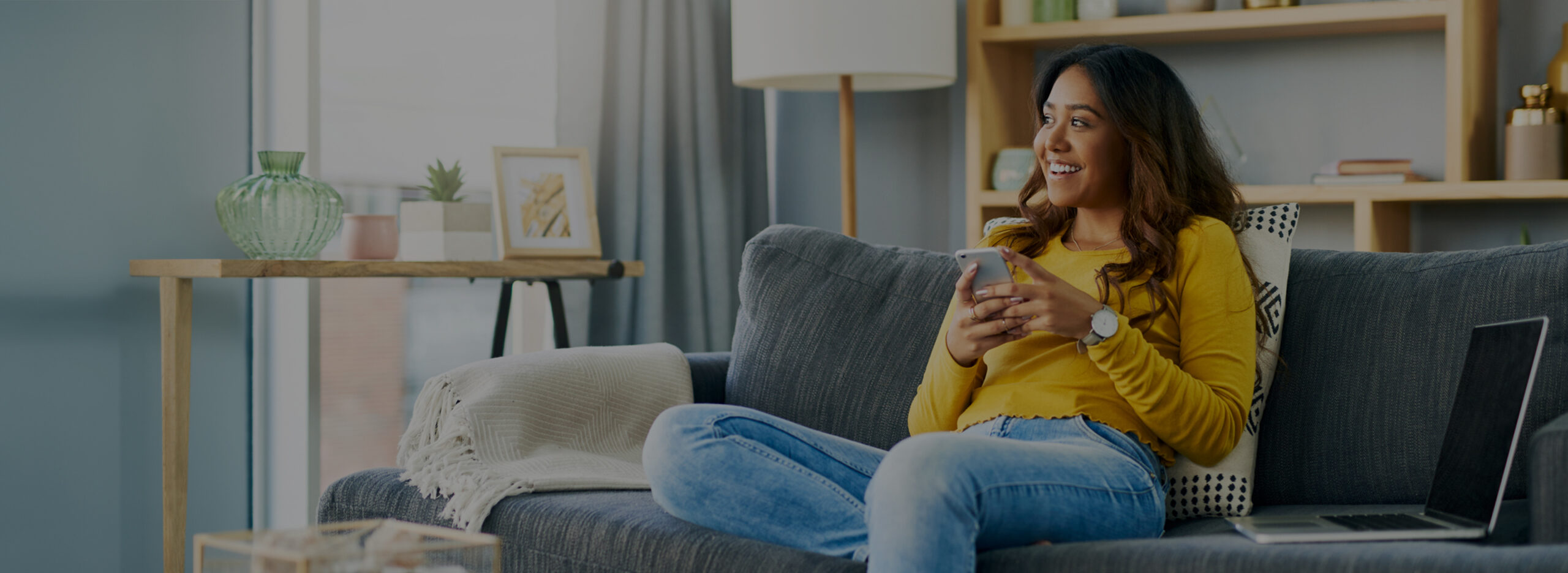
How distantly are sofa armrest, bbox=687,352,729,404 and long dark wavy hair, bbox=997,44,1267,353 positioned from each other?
566mm

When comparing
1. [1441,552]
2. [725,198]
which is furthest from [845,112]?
[1441,552]

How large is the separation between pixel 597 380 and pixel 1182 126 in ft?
2.83

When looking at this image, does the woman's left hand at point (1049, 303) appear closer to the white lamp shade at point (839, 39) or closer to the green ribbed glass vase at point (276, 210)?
the green ribbed glass vase at point (276, 210)

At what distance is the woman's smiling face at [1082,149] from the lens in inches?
64.7

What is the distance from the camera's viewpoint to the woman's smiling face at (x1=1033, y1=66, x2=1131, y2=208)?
164 centimetres

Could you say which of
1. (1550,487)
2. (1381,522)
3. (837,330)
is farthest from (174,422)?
(1550,487)

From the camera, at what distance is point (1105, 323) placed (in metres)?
1.43

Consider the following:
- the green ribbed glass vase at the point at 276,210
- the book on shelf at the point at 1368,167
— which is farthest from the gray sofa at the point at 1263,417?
the book on shelf at the point at 1368,167

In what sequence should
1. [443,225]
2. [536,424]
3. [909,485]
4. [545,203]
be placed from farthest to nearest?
[545,203], [443,225], [536,424], [909,485]

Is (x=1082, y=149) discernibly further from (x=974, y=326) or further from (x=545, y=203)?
(x=545, y=203)

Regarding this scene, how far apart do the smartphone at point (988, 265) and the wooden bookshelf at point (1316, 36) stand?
146 cm

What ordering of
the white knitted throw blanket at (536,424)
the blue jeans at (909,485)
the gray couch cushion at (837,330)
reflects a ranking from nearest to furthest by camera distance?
the blue jeans at (909,485)
the white knitted throw blanket at (536,424)
the gray couch cushion at (837,330)

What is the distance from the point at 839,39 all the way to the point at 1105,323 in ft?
5.20

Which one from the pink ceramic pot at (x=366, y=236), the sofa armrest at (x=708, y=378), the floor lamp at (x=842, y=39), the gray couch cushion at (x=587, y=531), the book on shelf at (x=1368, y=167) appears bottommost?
the gray couch cushion at (x=587, y=531)
